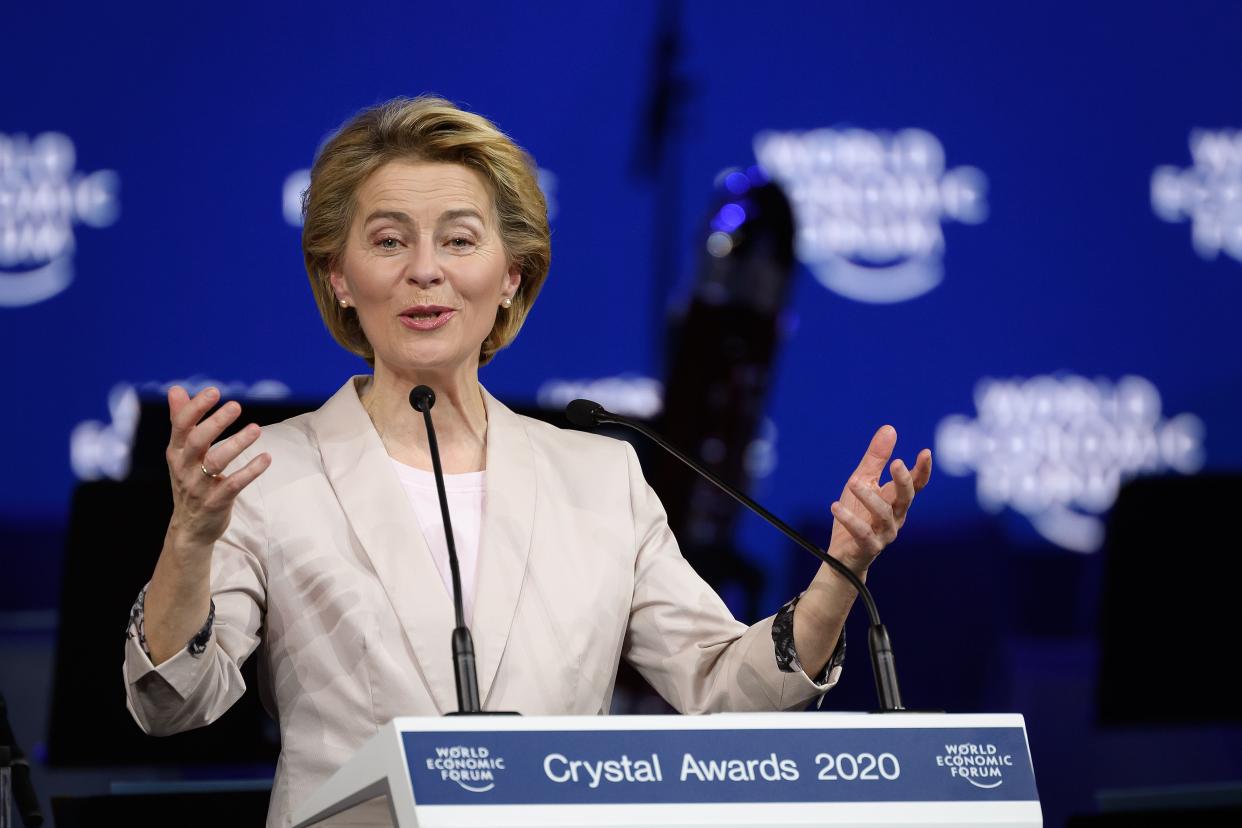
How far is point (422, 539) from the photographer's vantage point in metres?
1.86

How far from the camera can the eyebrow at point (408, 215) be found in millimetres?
1974

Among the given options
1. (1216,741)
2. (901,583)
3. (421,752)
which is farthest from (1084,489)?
(421,752)

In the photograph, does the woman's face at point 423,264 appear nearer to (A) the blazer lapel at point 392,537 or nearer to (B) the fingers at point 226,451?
(A) the blazer lapel at point 392,537

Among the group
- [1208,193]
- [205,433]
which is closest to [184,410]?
[205,433]

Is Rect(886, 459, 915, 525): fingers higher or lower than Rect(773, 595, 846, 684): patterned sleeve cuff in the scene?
higher

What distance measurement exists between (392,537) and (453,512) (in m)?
0.14

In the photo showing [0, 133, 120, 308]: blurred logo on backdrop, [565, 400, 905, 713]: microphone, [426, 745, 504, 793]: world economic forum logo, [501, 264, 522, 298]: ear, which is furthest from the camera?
[0, 133, 120, 308]: blurred logo on backdrop

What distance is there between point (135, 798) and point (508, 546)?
3.02 feet

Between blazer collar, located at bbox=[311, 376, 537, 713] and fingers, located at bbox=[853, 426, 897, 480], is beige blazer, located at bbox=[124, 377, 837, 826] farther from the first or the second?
fingers, located at bbox=[853, 426, 897, 480]

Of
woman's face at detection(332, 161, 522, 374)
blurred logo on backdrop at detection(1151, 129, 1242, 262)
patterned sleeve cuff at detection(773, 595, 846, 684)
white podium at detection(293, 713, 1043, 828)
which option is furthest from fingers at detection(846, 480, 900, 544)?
blurred logo on backdrop at detection(1151, 129, 1242, 262)

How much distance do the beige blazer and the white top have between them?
0.04 m

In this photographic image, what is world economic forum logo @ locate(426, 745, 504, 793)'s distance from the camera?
1.20m

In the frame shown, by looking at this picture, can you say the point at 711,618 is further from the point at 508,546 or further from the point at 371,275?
the point at 371,275

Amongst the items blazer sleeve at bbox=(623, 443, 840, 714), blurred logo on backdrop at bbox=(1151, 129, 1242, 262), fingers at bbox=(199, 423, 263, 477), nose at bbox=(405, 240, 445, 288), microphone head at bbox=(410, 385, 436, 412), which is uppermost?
blurred logo on backdrop at bbox=(1151, 129, 1242, 262)
